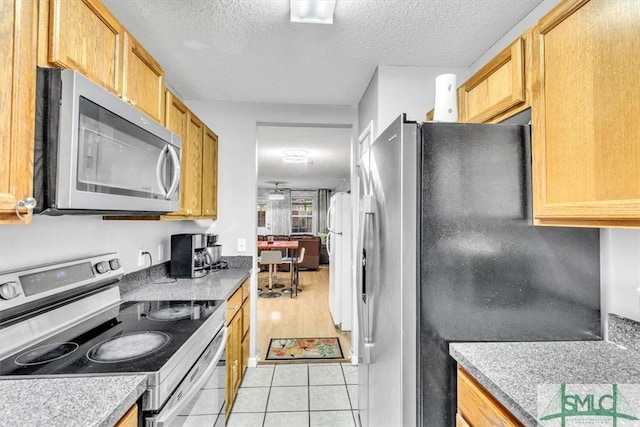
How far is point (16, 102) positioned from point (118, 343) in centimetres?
87

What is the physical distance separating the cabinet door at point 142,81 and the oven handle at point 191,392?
46.3 inches

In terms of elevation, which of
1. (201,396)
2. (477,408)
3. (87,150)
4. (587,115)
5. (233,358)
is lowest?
(233,358)

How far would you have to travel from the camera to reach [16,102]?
808 mm

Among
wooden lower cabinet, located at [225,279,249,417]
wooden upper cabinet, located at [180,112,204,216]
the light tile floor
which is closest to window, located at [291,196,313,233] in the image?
the light tile floor

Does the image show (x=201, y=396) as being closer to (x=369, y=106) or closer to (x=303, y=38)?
(x=303, y=38)

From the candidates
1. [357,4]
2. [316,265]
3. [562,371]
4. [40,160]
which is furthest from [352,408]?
[316,265]

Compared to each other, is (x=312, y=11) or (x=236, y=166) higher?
(x=312, y=11)

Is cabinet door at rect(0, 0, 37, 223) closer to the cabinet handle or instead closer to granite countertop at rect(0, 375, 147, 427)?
the cabinet handle

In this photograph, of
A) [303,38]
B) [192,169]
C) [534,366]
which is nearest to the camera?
[534,366]

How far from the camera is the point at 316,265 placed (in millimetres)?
8258

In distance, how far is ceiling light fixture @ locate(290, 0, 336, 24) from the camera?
1.55 meters

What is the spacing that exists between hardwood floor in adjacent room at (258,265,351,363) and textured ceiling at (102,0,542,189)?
2414 mm

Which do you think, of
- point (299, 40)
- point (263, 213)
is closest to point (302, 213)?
point (263, 213)

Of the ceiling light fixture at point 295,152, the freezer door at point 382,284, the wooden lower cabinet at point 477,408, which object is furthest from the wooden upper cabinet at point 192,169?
the ceiling light fixture at point 295,152
